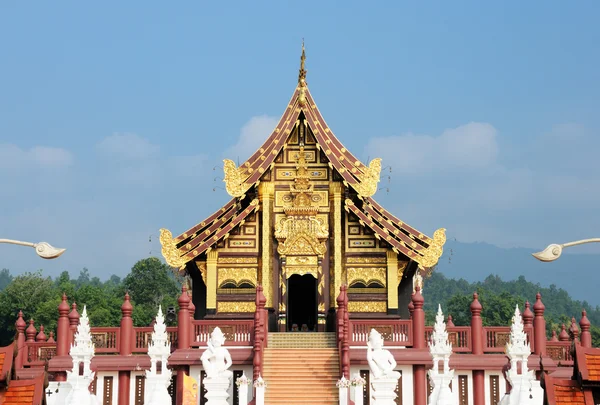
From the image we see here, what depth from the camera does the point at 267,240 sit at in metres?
33.1

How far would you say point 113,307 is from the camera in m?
67.9

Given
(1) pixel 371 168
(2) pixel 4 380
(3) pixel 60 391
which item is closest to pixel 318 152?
(1) pixel 371 168

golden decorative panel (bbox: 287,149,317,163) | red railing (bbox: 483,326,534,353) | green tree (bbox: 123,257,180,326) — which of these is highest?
green tree (bbox: 123,257,180,326)

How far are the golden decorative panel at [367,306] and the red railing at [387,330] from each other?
2.83 meters

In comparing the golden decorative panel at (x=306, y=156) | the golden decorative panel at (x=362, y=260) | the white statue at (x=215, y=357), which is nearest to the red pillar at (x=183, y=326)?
the white statue at (x=215, y=357)

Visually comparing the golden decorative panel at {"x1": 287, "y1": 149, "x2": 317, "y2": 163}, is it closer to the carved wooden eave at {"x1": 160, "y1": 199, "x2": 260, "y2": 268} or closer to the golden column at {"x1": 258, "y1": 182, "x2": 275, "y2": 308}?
the golden column at {"x1": 258, "y1": 182, "x2": 275, "y2": 308}

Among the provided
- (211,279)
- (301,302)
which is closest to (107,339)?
(211,279)

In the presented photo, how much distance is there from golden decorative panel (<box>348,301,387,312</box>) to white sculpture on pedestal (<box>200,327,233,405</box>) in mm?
7784

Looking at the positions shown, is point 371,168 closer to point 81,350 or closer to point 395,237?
point 395,237

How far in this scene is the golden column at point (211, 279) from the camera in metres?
32.8

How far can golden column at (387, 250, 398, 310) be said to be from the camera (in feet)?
107

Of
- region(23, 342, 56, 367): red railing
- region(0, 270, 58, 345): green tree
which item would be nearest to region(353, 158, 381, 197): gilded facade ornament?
region(23, 342, 56, 367): red railing

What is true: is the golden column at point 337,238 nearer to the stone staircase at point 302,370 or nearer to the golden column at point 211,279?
the stone staircase at point 302,370

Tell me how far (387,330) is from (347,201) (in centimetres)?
464
